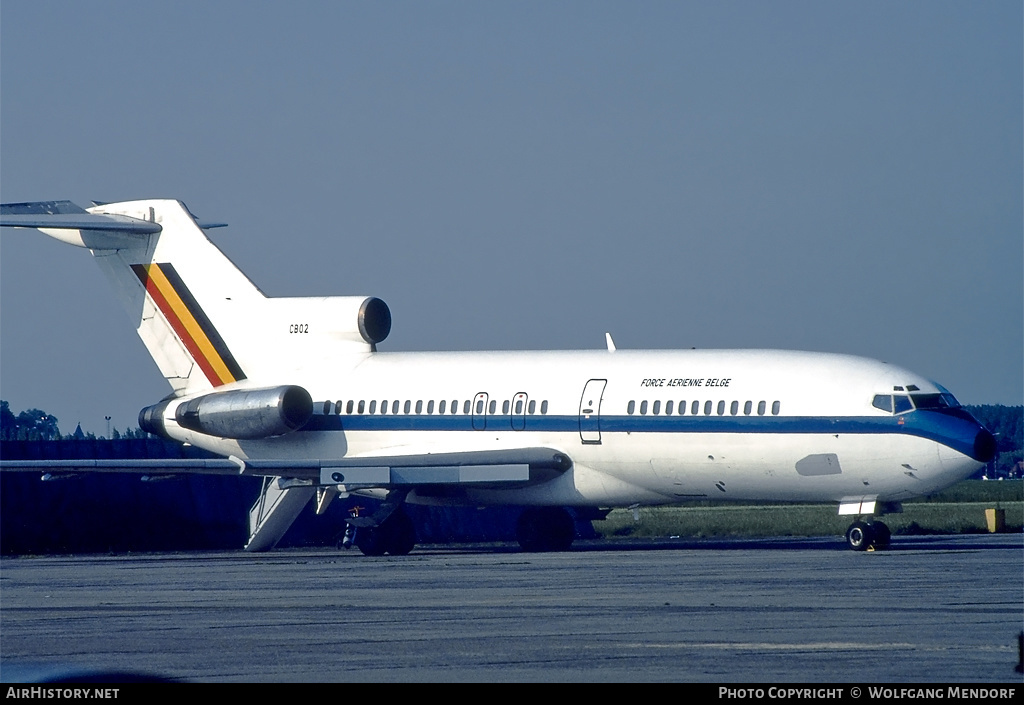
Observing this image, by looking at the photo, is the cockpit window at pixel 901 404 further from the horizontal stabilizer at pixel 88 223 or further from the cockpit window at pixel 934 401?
the horizontal stabilizer at pixel 88 223

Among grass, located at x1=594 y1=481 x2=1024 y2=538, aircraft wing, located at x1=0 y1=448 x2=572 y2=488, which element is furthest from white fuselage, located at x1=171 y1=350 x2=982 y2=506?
grass, located at x1=594 y1=481 x2=1024 y2=538

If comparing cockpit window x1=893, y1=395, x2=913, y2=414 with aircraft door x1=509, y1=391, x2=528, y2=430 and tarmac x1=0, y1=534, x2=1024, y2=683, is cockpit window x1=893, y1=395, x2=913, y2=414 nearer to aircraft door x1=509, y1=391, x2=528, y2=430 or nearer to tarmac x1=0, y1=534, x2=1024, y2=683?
tarmac x1=0, y1=534, x2=1024, y2=683

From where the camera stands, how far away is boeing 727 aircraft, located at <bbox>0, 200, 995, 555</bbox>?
1086 inches

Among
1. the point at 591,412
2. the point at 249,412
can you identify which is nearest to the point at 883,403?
the point at 591,412

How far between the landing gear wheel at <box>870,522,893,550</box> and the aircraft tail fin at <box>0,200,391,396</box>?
12.2m

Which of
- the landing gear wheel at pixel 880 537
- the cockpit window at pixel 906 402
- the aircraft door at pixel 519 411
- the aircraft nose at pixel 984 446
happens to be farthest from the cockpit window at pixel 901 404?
the aircraft door at pixel 519 411

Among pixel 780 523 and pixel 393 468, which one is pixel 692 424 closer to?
pixel 393 468

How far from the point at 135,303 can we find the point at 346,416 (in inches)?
238

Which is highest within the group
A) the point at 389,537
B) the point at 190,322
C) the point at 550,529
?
the point at 190,322

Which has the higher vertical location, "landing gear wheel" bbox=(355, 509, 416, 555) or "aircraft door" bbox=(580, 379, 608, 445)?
"aircraft door" bbox=(580, 379, 608, 445)

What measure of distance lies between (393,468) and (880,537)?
914 cm

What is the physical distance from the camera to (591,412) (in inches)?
1191

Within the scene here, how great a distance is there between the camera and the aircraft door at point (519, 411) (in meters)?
31.3

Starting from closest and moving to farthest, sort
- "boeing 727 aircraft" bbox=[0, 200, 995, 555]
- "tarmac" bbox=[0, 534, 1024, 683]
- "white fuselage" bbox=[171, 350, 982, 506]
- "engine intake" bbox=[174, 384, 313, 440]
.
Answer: "tarmac" bbox=[0, 534, 1024, 683]
"white fuselage" bbox=[171, 350, 982, 506]
"boeing 727 aircraft" bbox=[0, 200, 995, 555]
"engine intake" bbox=[174, 384, 313, 440]
